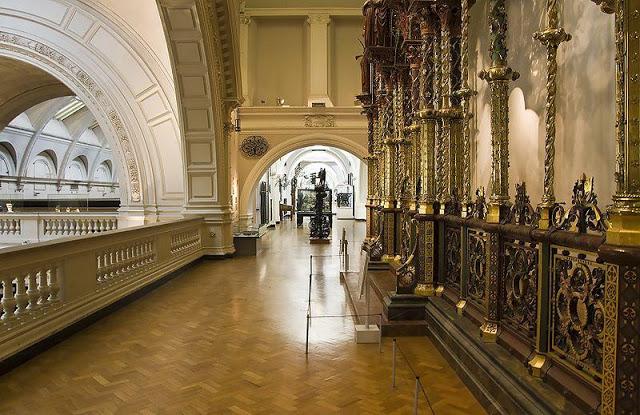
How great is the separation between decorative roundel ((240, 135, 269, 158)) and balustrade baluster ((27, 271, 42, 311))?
9.49 m

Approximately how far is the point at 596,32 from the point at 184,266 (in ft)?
23.5

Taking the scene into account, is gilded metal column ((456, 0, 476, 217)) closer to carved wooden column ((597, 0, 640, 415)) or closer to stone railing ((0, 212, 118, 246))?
carved wooden column ((597, 0, 640, 415))

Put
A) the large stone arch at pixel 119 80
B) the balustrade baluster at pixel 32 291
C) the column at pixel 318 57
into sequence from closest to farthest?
the balustrade baluster at pixel 32 291, the large stone arch at pixel 119 80, the column at pixel 318 57

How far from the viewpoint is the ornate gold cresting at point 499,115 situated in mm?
3021

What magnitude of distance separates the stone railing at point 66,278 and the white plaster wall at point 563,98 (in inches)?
172

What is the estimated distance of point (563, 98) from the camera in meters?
3.73

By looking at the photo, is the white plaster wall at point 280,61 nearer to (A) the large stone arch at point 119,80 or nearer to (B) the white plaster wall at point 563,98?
(A) the large stone arch at point 119,80

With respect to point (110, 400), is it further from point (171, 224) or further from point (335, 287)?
point (171, 224)

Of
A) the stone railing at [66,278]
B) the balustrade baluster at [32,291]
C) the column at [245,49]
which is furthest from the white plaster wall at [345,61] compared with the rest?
the balustrade baluster at [32,291]

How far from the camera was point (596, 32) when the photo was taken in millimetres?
3289

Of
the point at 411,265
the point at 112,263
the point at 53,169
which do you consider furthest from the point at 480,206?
the point at 53,169

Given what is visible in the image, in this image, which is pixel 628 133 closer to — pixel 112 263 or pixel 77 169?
pixel 112 263

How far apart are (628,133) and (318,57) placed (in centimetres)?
1280

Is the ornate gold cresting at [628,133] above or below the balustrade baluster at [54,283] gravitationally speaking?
above
